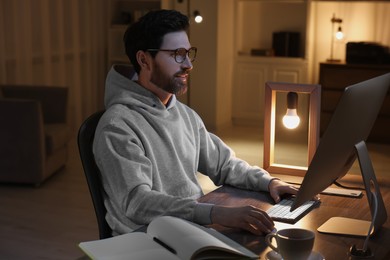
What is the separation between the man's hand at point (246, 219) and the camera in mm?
1986

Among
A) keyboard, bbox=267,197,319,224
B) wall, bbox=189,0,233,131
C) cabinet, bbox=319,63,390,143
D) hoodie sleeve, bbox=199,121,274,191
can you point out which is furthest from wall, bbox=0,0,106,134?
keyboard, bbox=267,197,319,224

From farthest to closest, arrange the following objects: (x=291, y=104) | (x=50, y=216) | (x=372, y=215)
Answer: (x=50, y=216), (x=291, y=104), (x=372, y=215)

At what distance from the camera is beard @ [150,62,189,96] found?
2.39 meters

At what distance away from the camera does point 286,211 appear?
7.25 feet

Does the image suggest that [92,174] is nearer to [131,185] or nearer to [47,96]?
[131,185]

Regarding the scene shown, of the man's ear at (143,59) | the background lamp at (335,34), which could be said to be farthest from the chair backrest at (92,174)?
the background lamp at (335,34)

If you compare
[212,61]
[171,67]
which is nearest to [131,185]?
[171,67]

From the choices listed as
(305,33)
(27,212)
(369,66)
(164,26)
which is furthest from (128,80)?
(305,33)

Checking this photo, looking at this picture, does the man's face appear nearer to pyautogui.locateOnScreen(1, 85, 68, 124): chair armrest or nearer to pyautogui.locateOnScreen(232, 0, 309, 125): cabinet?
pyautogui.locateOnScreen(1, 85, 68, 124): chair armrest

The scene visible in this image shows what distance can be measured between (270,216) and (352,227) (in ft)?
0.77

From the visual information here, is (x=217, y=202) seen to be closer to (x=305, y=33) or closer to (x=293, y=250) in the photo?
(x=293, y=250)

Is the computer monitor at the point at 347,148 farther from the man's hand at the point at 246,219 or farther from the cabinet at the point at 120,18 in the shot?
the cabinet at the point at 120,18

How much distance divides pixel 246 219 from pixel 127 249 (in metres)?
0.36

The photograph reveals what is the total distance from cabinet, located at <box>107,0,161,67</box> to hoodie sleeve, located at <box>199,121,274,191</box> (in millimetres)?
5373
